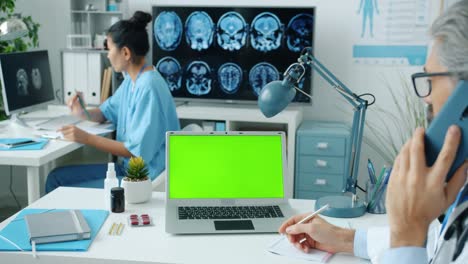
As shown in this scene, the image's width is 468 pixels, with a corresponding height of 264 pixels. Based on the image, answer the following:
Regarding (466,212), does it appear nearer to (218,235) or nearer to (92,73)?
(218,235)

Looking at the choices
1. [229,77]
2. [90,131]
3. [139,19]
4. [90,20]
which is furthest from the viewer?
[90,20]

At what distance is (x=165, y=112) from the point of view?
2664 millimetres

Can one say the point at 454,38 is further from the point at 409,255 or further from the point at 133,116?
the point at 133,116

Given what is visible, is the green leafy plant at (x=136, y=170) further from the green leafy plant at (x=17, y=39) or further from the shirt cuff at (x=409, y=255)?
the green leafy plant at (x=17, y=39)

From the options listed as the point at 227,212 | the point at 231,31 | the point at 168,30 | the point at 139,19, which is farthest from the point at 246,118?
the point at 227,212

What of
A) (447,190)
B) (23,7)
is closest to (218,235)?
(447,190)

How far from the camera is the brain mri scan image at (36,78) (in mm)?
3303

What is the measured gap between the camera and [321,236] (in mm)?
1435

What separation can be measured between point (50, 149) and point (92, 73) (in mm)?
1394

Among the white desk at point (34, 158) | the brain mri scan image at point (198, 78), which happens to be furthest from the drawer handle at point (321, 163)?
the white desk at point (34, 158)

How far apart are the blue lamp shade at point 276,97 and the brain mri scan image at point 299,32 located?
7.37ft

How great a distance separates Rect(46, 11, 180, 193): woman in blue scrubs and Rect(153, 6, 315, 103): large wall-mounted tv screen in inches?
39.3

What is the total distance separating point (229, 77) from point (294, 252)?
2.65m

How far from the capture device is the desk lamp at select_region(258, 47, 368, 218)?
1.62 m
